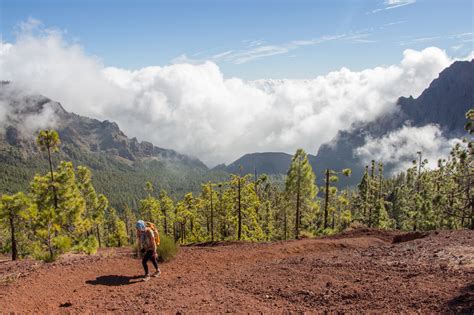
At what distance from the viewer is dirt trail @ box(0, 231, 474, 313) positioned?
9023 millimetres

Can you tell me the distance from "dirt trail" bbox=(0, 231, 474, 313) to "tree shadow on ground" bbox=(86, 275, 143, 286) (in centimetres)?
4

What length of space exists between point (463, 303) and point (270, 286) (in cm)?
528

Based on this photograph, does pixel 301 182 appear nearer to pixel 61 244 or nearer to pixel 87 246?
pixel 87 246

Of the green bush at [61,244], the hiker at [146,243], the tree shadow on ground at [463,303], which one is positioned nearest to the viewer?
the tree shadow on ground at [463,303]

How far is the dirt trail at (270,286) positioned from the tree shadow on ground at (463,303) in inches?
0.8

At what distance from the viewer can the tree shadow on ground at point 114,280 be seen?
12398mm

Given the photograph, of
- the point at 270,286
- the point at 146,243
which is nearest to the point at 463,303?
the point at 270,286

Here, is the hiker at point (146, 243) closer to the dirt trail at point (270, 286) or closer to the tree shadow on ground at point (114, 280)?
the tree shadow on ground at point (114, 280)

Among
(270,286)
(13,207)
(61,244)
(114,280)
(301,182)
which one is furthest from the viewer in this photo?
(301,182)

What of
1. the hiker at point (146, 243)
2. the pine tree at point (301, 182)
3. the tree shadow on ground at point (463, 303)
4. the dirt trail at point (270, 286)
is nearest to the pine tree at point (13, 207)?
the dirt trail at point (270, 286)

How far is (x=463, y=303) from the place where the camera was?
26.2ft

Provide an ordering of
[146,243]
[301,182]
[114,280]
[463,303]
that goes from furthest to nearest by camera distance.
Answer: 1. [301,182]
2. [146,243]
3. [114,280]
4. [463,303]

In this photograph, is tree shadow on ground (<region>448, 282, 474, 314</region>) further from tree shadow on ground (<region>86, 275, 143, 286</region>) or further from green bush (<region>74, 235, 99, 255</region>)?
green bush (<region>74, 235, 99, 255</region>)

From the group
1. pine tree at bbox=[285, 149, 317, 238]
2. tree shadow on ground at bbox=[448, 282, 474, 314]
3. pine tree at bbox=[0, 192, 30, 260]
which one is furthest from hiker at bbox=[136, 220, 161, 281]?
pine tree at bbox=[285, 149, 317, 238]
